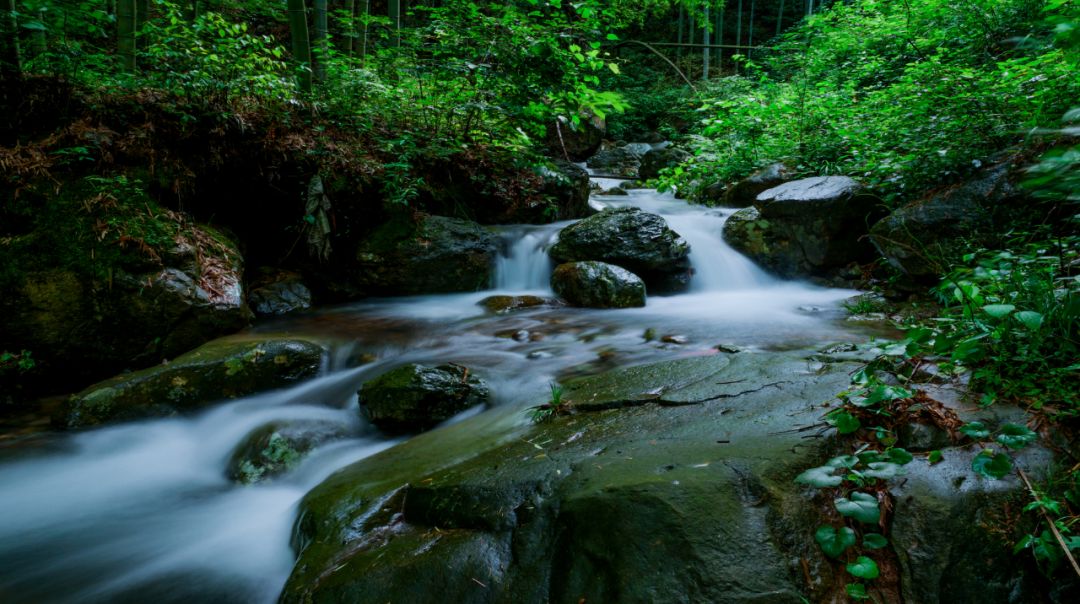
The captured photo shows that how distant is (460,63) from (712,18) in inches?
1065

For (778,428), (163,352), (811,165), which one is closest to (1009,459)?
(778,428)

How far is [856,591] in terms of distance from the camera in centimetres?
148

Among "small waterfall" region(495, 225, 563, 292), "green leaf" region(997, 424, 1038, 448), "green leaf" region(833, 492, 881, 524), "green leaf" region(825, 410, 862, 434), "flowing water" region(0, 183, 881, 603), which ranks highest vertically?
"small waterfall" region(495, 225, 563, 292)

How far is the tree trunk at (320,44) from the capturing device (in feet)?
25.3

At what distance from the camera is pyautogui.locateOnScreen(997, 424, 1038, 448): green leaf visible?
161 cm

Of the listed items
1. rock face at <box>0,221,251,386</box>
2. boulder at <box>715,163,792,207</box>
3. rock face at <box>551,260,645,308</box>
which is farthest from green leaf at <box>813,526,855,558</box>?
boulder at <box>715,163,792,207</box>

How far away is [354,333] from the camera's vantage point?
5.71 meters

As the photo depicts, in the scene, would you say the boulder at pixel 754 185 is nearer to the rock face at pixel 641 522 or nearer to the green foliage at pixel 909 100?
the green foliage at pixel 909 100

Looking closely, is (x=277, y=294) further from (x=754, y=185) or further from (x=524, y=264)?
(x=754, y=185)

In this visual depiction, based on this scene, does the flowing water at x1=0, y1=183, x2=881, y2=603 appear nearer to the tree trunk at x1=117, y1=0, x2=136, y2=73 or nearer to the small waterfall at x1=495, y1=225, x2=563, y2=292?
the small waterfall at x1=495, y1=225, x2=563, y2=292

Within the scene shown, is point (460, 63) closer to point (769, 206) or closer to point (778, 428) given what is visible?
point (769, 206)

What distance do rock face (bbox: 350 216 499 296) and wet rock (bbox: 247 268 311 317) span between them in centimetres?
73

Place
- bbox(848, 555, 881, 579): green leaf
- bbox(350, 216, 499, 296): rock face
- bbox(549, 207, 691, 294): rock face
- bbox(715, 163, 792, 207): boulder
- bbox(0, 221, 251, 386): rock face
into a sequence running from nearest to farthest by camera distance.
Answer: bbox(848, 555, 881, 579): green leaf
bbox(0, 221, 251, 386): rock face
bbox(350, 216, 499, 296): rock face
bbox(549, 207, 691, 294): rock face
bbox(715, 163, 792, 207): boulder

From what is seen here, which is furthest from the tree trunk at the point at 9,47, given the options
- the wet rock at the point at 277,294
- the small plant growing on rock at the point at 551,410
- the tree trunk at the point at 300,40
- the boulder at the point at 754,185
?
the boulder at the point at 754,185
